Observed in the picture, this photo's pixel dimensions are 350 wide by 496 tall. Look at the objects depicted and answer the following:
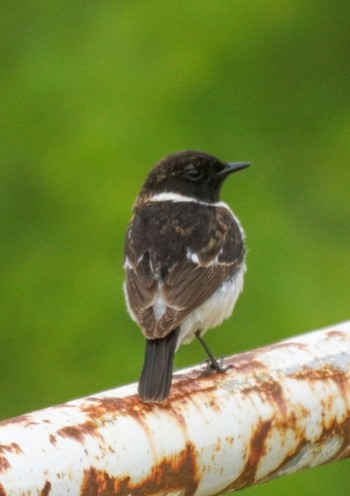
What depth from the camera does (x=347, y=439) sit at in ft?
13.2

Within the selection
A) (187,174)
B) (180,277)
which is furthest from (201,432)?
(187,174)

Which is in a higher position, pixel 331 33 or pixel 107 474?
pixel 331 33

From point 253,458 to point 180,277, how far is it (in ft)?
6.65

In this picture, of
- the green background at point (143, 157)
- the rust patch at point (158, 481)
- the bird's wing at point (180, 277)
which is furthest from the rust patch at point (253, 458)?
the green background at point (143, 157)

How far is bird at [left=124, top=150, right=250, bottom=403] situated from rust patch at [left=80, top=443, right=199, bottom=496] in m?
1.44

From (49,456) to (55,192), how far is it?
5.39 m

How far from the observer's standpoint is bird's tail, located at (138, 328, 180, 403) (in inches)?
152

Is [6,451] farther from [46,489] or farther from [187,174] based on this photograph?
[187,174]

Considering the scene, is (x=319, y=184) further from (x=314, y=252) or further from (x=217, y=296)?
(x=217, y=296)

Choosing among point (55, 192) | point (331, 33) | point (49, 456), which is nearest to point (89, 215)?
point (55, 192)

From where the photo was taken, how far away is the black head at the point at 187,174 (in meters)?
6.50

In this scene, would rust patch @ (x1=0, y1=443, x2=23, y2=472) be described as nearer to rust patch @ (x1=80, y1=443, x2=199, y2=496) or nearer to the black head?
rust patch @ (x1=80, y1=443, x2=199, y2=496)

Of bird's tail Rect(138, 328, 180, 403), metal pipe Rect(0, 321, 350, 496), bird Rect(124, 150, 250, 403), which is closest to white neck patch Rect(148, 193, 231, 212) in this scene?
bird Rect(124, 150, 250, 403)

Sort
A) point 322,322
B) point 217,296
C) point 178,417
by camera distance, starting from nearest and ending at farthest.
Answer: point 178,417 < point 217,296 < point 322,322
